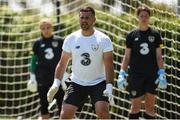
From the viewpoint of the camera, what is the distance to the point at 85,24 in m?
8.32

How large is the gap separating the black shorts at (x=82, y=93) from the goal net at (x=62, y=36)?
2.81m

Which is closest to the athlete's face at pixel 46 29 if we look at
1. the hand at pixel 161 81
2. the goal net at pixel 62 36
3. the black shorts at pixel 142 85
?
the goal net at pixel 62 36

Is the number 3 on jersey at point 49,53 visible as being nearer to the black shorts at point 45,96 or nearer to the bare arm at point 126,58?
the black shorts at point 45,96

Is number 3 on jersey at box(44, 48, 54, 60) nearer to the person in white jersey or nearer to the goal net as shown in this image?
the goal net

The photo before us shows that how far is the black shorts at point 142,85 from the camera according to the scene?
9.90 m

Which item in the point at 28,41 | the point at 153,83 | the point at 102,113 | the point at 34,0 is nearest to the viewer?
the point at 102,113

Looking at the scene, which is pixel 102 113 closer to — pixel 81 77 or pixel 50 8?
pixel 81 77

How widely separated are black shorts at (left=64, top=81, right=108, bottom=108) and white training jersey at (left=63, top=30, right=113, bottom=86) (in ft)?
0.20

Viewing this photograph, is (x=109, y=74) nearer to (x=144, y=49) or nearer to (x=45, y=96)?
(x=144, y=49)

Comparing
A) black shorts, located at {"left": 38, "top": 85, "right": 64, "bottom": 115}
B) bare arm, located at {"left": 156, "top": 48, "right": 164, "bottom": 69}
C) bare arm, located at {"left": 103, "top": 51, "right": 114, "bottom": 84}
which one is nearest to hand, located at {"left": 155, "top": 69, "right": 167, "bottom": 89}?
bare arm, located at {"left": 156, "top": 48, "right": 164, "bottom": 69}

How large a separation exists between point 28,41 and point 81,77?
676cm

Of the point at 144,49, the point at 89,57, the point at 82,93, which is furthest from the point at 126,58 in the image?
the point at 82,93

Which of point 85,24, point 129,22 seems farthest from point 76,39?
point 129,22

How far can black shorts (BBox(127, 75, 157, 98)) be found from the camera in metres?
9.90
